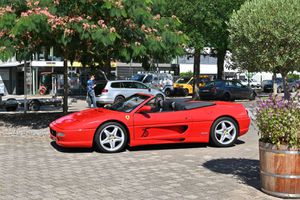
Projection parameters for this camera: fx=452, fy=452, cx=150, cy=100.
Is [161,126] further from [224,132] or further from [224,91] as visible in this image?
[224,91]

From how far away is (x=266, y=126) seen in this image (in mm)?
6164

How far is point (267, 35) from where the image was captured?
6.82m

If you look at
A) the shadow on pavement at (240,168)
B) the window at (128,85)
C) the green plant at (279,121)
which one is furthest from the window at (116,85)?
the green plant at (279,121)

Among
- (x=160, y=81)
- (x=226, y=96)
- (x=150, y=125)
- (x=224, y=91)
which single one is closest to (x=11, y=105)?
(x=150, y=125)

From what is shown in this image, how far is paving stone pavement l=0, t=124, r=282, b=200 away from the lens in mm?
6371

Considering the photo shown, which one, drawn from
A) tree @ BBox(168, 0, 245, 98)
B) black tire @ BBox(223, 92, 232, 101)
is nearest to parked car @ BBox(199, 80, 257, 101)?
black tire @ BBox(223, 92, 232, 101)

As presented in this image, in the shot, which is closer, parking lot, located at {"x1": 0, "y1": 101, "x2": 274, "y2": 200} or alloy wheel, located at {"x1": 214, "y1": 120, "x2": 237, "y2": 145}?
parking lot, located at {"x1": 0, "y1": 101, "x2": 274, "y2": 200}

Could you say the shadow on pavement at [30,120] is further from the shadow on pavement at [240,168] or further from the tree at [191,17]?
the tree at [191,17]

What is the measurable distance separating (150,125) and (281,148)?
3.94 metres

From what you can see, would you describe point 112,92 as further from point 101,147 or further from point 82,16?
point 101,147

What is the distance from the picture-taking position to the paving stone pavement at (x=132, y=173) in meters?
6.37

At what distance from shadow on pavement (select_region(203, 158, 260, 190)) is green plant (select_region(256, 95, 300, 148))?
987 mm

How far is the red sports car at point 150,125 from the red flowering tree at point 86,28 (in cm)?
225

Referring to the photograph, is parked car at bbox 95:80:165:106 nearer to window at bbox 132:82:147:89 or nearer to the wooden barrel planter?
window at bbox 132:82:147:89
